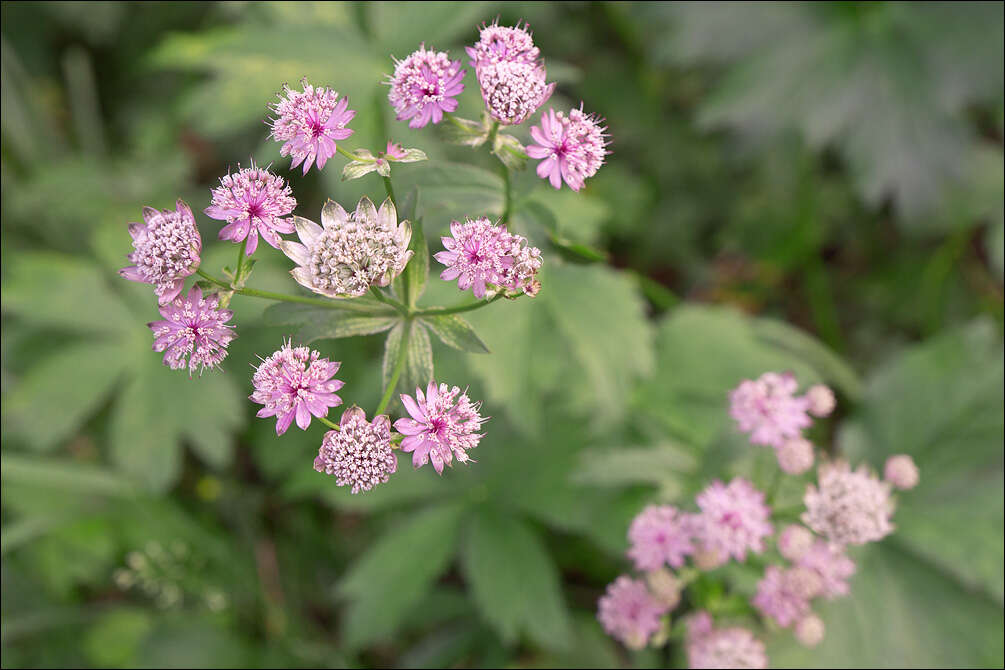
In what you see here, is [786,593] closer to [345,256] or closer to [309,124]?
[345,256]

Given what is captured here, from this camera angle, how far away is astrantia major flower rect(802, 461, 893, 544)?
1.47m

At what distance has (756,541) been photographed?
157 cm

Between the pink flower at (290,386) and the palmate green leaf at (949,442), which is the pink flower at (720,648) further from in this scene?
the pink flower at (290,386)

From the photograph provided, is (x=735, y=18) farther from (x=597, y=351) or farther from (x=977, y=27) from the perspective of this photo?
(x=597, y=351)

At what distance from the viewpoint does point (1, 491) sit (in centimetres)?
241

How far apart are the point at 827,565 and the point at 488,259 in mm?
1062

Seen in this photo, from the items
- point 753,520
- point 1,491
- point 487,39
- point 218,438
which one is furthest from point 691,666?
point 1,491

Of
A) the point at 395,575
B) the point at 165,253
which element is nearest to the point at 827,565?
the point at 395,575

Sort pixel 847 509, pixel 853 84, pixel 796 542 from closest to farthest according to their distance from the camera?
pixel 847 509, pixel 796 542, pixel 853 84

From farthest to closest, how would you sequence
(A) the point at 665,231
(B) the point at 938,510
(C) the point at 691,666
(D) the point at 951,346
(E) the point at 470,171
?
1. (A) the point at 665,231
2. (D) the point at 951,346
3. (B) the point at 938,510
4. (C) the point at 691,666
5. (E) the point at 470,171

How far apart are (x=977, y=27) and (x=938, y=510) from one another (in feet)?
5.67

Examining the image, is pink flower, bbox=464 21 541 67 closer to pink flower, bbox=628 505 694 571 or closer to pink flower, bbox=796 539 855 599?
pink flower, bbox=628 505 694 571

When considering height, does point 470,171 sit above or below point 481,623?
above

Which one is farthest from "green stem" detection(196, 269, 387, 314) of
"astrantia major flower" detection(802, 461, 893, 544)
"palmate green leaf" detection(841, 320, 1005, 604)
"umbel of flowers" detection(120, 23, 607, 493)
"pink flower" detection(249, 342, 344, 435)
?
"palmate green leaf" detection(841, 320, 1005, 604)
